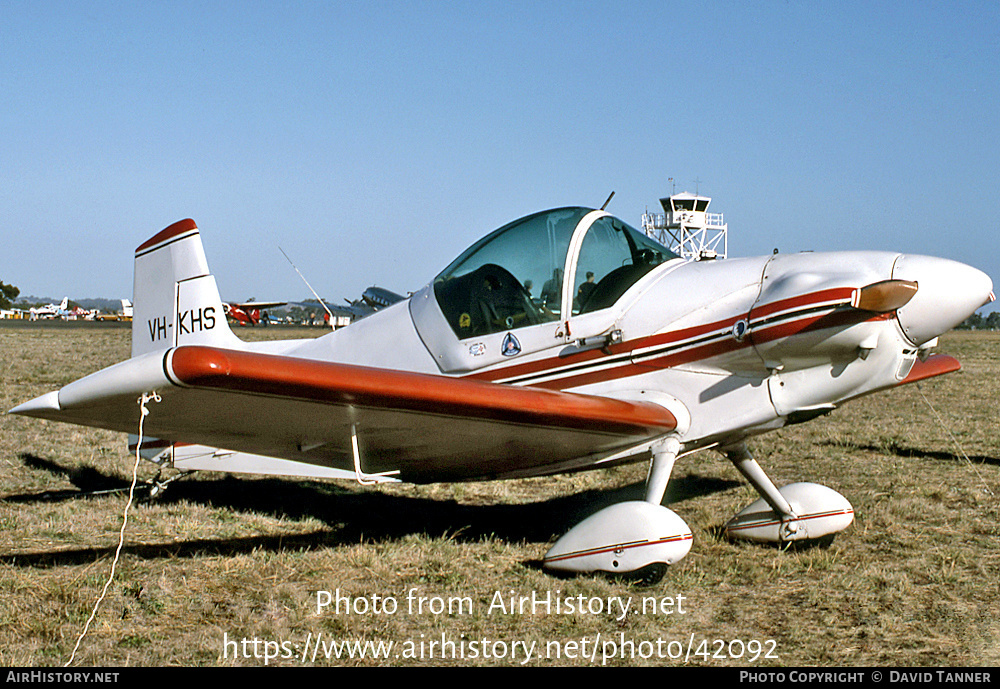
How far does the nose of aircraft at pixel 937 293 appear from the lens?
4379 millimetres

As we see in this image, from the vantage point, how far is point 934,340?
460 centimetres

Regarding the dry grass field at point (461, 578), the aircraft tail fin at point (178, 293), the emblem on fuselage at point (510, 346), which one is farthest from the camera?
the aircraft tail fin at point (178, 293)

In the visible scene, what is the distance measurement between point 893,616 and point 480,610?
1.96 meters

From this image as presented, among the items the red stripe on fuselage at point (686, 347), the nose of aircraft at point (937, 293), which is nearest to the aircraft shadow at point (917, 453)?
the nose of aircraft at point (937, 293)

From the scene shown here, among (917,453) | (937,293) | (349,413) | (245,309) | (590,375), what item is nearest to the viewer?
(349,413)

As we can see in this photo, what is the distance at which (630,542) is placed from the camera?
4.39 meters

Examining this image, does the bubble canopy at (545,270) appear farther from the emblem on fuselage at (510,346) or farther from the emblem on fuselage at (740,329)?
the emblem on fuselage at (740,329)

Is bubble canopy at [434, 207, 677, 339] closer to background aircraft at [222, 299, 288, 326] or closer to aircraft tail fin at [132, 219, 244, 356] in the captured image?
aircraft tail fin at [132, 219, 244, 356]

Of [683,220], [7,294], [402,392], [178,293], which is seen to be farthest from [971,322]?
[7,294]

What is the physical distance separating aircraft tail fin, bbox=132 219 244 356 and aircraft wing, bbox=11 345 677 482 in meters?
1.99

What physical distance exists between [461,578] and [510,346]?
142cm

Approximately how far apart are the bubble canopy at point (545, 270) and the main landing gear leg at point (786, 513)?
53.1 inches

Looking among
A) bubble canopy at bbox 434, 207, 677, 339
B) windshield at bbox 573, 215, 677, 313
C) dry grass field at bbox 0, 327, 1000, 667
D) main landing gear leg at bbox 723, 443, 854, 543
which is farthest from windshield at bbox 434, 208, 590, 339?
main landing gear leg at bbox 723, 443, 854, 543

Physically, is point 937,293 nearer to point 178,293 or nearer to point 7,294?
point 178,293
